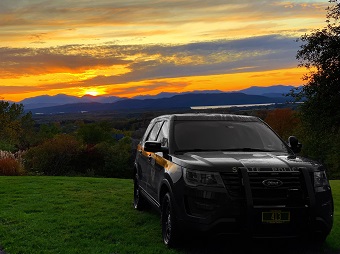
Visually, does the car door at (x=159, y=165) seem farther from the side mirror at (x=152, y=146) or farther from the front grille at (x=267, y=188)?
the front grille at (x=267, y=188)

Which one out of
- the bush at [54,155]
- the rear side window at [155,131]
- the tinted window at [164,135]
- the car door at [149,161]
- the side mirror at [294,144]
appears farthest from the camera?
the bush at [54,155]

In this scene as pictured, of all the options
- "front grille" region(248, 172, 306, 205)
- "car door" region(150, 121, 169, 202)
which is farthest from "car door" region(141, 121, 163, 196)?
"front grille" region(248, 172, 306, 205)

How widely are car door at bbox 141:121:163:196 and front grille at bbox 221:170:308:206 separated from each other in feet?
8.26

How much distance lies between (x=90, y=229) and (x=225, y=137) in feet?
9.90

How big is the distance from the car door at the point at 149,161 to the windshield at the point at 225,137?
0.93 metres

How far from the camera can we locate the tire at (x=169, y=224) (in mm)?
6710

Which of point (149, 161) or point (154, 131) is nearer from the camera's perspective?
point (149, 161)

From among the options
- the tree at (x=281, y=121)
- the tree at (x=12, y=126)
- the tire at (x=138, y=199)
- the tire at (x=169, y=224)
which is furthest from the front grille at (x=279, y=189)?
the tree at (x=281, y=121)

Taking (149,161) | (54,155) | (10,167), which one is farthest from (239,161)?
(54,155)

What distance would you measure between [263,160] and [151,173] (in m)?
2.72

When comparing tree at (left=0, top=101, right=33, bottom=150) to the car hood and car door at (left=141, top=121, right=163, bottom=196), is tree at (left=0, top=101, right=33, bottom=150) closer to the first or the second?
car door at (left=141, top=121, right=163, bottom=196)

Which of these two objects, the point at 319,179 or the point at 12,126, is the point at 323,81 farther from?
the point at 12,126

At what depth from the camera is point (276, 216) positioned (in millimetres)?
6062

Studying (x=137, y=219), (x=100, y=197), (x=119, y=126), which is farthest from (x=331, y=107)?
(x=119, y=126)
